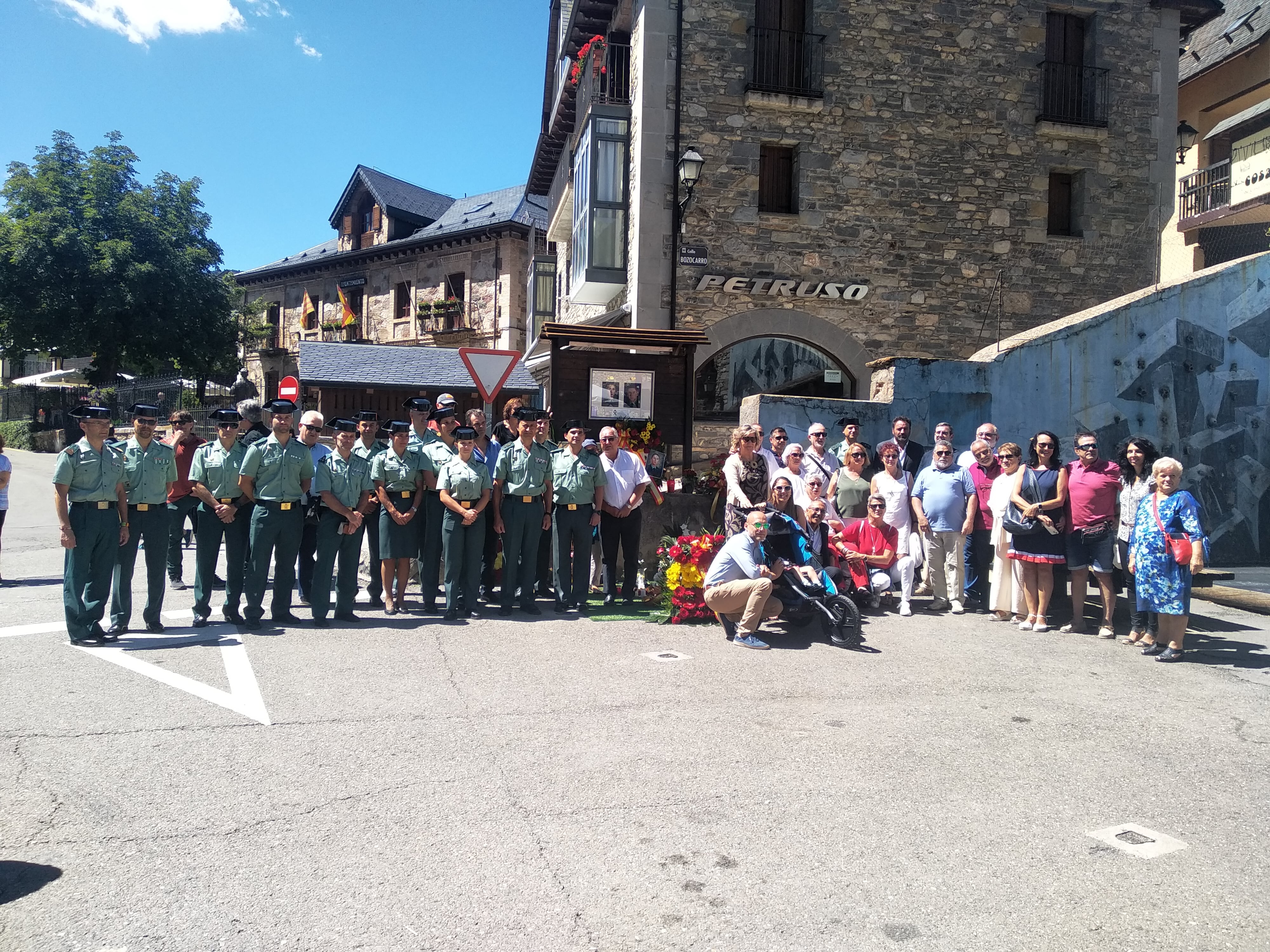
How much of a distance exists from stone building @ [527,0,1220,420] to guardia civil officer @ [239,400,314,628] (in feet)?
26.4

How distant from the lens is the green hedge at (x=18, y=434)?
3575 cm

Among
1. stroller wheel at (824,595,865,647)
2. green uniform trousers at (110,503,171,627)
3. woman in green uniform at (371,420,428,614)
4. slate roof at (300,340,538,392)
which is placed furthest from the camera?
slate roof at (300,340,538,392)

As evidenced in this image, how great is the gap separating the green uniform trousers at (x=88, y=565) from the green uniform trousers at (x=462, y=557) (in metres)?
2.71

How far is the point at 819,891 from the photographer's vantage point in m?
3.62

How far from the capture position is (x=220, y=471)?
8.15 m

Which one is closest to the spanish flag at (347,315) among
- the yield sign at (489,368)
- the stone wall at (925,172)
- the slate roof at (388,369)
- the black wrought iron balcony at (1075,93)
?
the slate roof at (388,369)

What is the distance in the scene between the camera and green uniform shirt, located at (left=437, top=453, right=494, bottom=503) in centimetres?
876

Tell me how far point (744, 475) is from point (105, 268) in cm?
3111

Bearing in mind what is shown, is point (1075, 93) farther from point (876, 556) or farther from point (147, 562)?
point (147, 562)

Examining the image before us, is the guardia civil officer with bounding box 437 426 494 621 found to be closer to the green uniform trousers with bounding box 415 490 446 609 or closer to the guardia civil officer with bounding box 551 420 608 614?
the green uniform trousers with bounding box 415 490 446 609

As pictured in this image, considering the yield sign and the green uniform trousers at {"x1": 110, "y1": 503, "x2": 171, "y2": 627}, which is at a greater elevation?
the yield sign

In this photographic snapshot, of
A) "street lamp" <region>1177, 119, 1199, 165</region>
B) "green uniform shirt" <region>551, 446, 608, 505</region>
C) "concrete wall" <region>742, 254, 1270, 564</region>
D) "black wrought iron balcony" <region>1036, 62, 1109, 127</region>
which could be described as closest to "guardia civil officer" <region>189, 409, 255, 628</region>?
"green uniform shirt" <region>551, 446, 608, 505</region>

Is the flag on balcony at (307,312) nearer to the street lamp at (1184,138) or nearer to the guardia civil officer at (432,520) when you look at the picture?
the street lamp at (1184,138)

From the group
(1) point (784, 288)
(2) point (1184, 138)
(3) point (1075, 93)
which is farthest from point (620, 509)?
(2) point (1184, 138)
